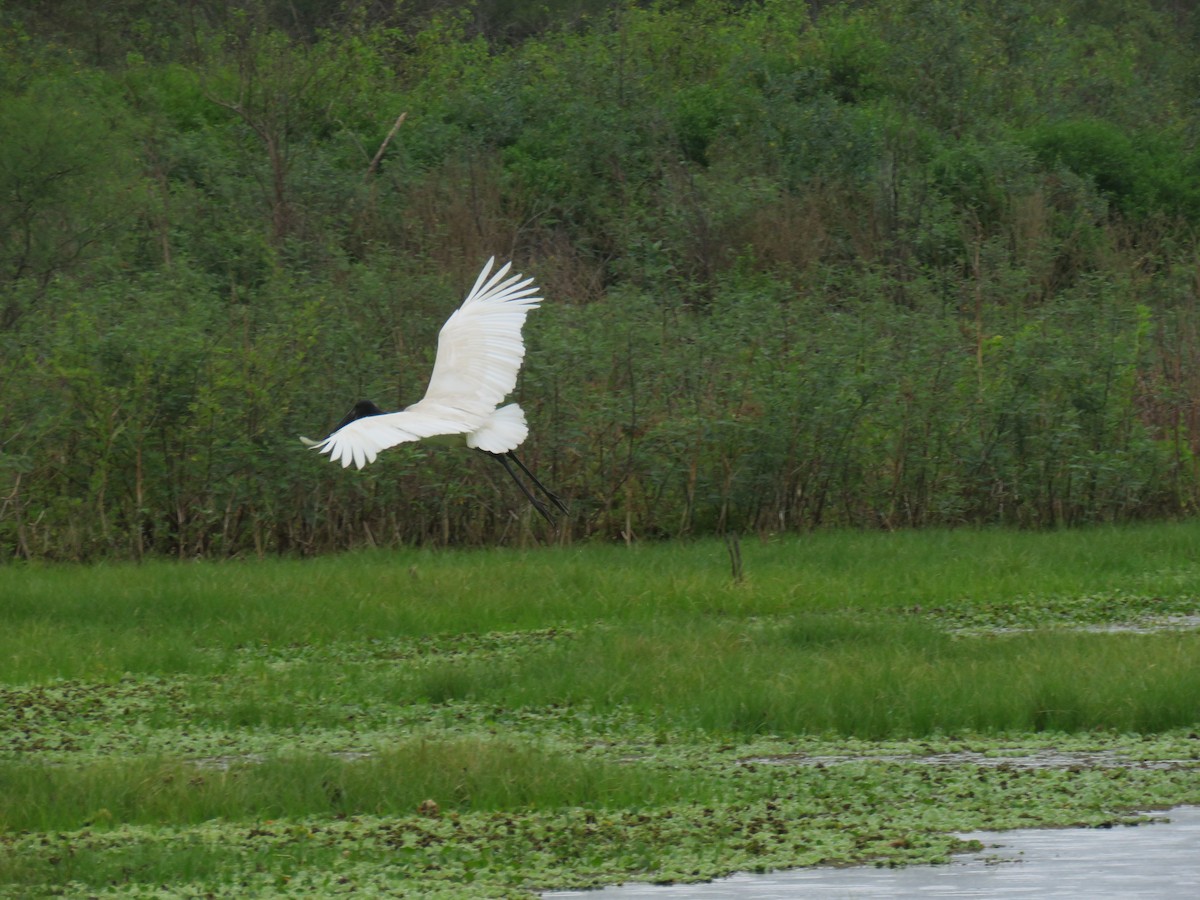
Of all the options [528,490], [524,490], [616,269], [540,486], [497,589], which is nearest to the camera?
[497,589]

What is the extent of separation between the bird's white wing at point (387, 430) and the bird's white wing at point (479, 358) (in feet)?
0.50

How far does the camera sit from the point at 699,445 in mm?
13164

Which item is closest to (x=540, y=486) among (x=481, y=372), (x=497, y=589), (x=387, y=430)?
(x=497, y=589)

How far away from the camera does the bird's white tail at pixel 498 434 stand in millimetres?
10312

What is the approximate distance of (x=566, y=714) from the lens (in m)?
7.73

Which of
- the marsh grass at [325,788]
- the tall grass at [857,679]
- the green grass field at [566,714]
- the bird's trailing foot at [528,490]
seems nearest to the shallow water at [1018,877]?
the green grass field at [566,714]

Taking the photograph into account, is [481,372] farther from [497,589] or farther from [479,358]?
[497,589]

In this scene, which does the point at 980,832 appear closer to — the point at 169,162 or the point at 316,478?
the point at 316,478

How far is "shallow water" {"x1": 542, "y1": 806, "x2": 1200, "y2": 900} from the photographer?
17.0 feet

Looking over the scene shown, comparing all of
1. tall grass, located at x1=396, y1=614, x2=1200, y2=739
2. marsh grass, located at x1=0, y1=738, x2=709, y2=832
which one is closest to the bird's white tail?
tall grass, located at x1=396, y1=614, x2=1200, y2=739

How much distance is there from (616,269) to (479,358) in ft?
29.4

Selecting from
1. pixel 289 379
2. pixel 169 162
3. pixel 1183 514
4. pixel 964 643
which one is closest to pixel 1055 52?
pixel 169 162

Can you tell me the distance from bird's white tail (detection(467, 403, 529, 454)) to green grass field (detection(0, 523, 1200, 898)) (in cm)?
86

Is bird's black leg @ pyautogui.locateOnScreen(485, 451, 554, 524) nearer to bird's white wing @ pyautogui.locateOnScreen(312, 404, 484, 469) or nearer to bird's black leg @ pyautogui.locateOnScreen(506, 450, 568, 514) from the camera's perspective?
bird's black leg @ pyautogui.locateOnScreen(506, 450, 568, 514)
